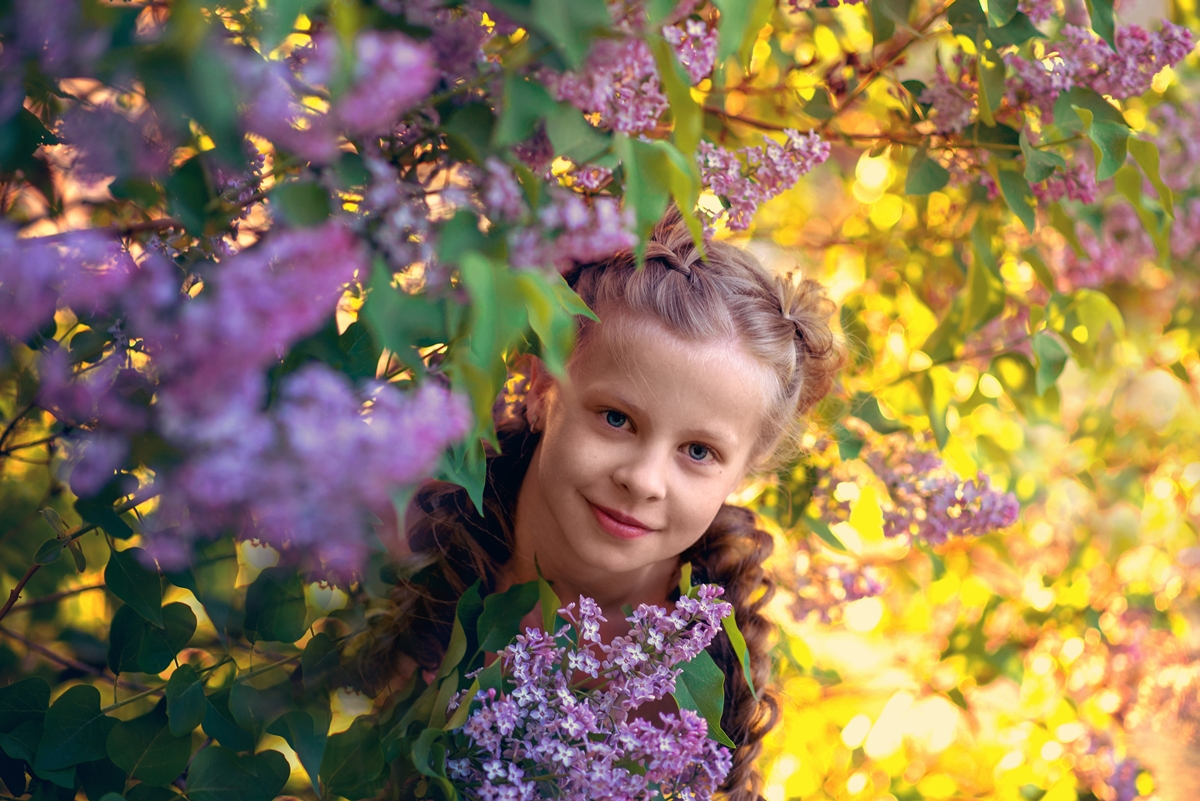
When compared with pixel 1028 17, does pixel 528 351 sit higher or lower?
→ lower

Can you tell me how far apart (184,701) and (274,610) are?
102 mm

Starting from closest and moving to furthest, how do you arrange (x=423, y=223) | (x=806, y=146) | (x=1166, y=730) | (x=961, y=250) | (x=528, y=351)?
(x=423, y=223), (x=528, y=351), (x=806, y=146), (x=961, y=250), (x=1166, y=730)

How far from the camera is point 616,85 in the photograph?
0.59 metres

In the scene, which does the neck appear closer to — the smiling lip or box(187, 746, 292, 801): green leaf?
the smiling lip

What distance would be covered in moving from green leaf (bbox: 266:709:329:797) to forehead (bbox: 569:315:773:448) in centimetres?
39

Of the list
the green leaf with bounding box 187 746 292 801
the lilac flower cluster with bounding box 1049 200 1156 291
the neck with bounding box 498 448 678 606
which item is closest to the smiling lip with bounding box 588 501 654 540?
the neck with bounding box 498 448 678 606

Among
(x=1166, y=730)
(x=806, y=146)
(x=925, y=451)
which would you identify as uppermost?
(x=806, y=146)

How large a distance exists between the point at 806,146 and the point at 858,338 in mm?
505

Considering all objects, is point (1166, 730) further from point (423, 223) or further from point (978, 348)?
point (423, 223)

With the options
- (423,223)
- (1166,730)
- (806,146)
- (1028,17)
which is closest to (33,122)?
(423,223)

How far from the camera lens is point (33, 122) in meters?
0.58

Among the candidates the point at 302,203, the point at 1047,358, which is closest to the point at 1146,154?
the point at 1047,358

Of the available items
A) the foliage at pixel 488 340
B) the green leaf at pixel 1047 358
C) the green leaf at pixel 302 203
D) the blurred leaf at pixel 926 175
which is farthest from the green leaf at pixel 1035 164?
the green leaf at pixel 302 203

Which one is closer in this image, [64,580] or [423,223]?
[423,223]
